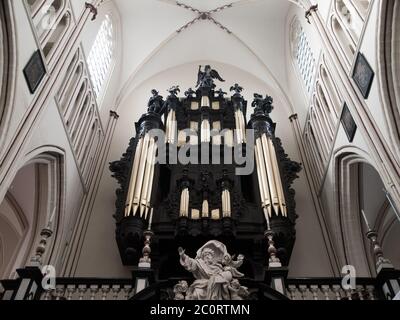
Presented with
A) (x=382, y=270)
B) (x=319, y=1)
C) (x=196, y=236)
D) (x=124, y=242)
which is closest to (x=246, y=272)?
(x=196, y=236)

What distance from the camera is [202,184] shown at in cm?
1089

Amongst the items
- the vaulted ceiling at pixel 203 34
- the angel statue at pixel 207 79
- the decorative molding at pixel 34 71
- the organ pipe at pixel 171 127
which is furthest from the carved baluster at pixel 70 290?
the vaulted ceiling at pixel 203 34

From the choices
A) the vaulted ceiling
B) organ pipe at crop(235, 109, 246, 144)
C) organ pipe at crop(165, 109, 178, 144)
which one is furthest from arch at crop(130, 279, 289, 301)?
the vaulted ceiling

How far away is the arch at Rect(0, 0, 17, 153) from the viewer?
773 cm

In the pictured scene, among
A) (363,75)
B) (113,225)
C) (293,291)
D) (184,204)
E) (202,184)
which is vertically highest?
(363,75)

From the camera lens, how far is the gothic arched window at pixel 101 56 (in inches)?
545

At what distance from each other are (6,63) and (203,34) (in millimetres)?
11017

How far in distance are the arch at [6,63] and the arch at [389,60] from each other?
22.7ft

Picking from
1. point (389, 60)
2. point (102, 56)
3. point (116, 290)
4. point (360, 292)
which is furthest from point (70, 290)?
point (102, 56)

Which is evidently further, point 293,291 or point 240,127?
point 240,127

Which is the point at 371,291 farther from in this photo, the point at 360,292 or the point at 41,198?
the point at 41,198

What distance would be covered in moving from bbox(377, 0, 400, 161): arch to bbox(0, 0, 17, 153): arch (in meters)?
6.93
